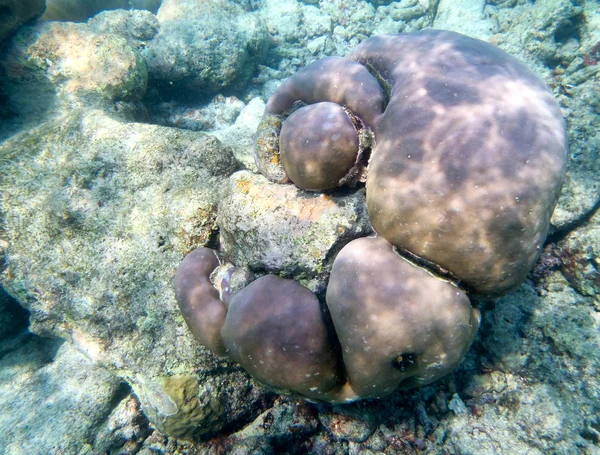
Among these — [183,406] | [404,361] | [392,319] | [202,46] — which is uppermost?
[202,46]

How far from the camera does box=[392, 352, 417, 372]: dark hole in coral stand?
86.7 inches

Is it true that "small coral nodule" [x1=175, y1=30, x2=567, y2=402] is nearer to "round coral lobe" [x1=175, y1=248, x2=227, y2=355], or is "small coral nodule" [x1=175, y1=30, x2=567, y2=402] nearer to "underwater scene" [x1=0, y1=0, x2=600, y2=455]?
"underwater scene" [x1=0, y1=0, x2=600, y2=455]

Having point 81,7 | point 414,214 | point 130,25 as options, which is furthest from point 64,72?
point 414,214

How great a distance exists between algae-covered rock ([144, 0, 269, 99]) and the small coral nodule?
4.58 metres

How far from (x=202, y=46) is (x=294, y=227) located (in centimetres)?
540

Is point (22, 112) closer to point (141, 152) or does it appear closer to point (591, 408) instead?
point (141, 152)

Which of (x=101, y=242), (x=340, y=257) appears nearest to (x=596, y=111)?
(x=340, y=257)

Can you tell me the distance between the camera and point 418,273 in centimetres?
→ 220

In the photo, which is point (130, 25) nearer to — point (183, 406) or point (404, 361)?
point (183, 406)

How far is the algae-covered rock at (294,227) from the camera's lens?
261cm

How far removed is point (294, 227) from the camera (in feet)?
8.75

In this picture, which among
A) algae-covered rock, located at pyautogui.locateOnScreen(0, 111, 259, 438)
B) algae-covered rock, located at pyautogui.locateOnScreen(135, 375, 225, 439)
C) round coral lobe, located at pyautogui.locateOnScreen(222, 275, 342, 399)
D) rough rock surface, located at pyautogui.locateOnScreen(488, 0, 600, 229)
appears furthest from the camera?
rough rock surface, located at pyautogui.locateOnScreen(488, 0, 600, 229)

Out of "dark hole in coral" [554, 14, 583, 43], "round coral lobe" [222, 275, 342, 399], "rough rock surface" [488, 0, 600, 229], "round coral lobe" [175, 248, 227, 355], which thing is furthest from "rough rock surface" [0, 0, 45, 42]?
"dark hole in coral" [554, 14, 583, 43]

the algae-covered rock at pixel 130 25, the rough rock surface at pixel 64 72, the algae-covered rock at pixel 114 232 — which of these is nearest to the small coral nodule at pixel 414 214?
the algae-covered rock at pixel 114 232
